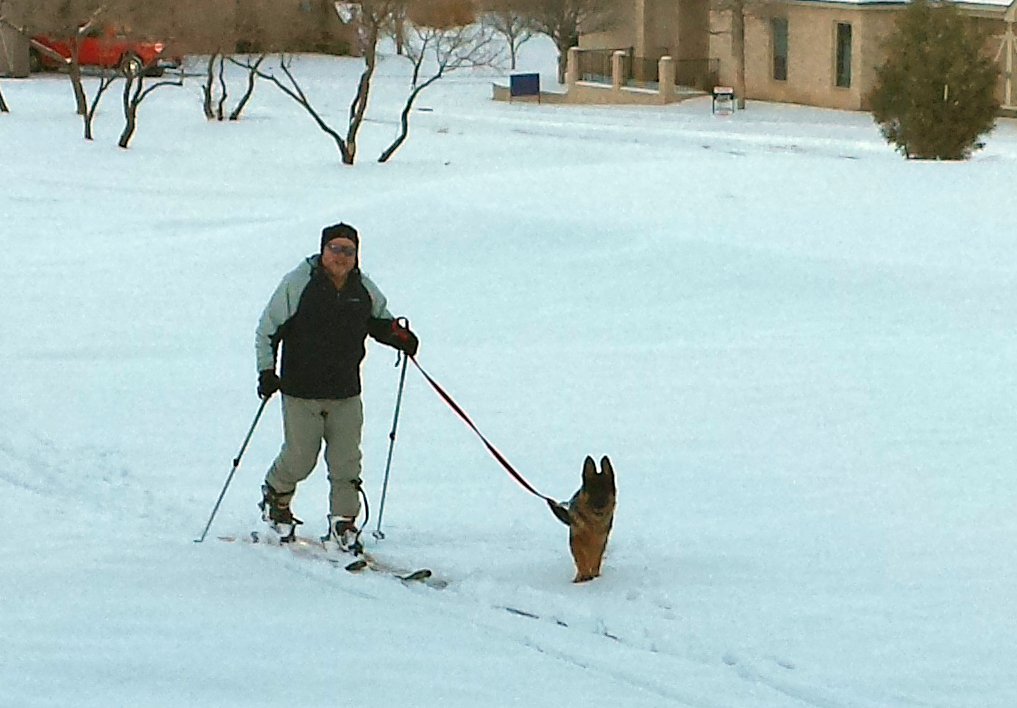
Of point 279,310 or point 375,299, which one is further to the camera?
point 375,299

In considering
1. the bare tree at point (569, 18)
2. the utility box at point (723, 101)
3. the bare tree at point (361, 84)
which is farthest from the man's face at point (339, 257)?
the bare tree at point (569, 18)

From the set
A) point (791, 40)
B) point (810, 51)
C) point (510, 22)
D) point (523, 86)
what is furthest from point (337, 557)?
point (510, 22)

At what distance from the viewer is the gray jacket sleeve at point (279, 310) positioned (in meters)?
7.88

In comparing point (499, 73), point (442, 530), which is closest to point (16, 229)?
point (442, 530)

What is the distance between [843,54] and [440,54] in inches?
462

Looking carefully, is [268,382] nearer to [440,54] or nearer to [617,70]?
[617,70]

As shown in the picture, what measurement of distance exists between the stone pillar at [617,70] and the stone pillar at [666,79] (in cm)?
144

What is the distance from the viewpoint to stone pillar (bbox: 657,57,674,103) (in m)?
45.3

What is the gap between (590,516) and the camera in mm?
7574

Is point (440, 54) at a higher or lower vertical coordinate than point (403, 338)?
higher

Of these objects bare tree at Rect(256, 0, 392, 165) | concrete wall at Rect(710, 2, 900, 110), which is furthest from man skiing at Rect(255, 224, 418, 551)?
concrete wall at Rect(710, 2, 900, 110)

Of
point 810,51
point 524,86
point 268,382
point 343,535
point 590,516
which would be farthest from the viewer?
point 524,86

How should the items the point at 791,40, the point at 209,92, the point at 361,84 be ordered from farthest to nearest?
the point at 791,40, the point at 209,92, the point at 361,84

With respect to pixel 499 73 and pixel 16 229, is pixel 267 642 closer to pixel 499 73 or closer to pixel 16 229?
pixel 16 229
